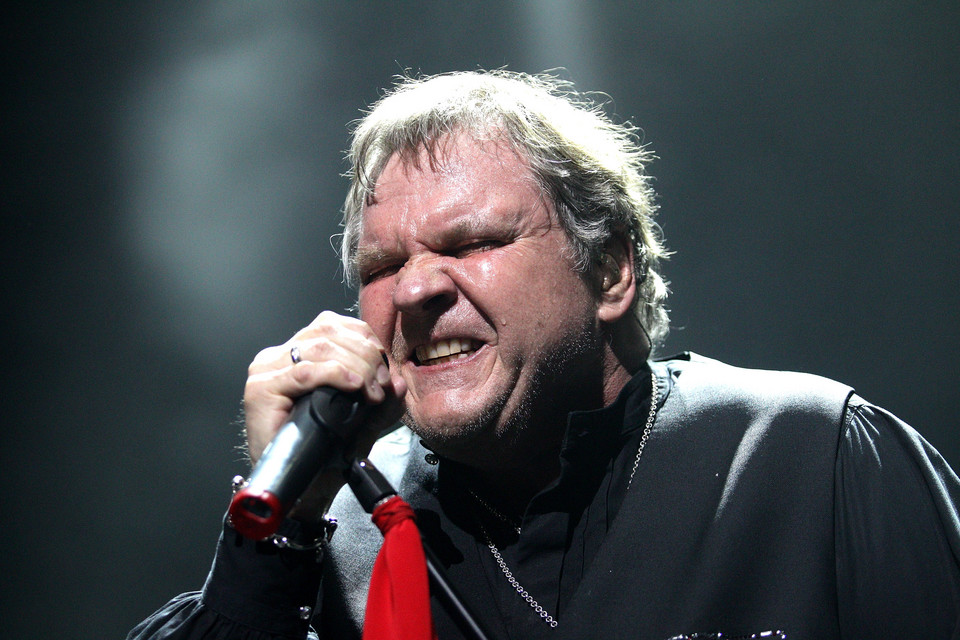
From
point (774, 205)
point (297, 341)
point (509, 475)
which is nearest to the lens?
point (297, 341)

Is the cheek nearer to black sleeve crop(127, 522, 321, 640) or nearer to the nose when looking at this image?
the nose

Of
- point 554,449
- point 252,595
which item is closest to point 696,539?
point 554,449

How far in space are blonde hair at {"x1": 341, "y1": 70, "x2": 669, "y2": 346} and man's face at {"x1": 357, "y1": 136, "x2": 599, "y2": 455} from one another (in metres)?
0.05

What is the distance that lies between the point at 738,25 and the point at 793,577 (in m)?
1.70

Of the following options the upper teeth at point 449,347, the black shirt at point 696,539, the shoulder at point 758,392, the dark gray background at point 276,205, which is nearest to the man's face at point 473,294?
the upper teeth at point 449,347

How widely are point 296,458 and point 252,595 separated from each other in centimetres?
44

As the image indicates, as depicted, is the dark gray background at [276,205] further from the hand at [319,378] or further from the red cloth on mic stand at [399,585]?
the red cloth on mic stand at [399,585]

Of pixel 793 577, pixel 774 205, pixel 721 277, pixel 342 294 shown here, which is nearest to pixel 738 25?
pixel 774 205

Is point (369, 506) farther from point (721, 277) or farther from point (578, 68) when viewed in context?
point (578, 68)

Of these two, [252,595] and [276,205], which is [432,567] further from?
[276,205]

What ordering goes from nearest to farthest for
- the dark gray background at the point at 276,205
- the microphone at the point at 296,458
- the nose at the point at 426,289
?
the microphone at the point at 296,458
the nose at the point at 426,289
the dark gray background at the point at 276,205

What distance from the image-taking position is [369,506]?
1056 mm

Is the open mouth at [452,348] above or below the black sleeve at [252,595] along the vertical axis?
above

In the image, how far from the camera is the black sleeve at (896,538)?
51.6 inches
